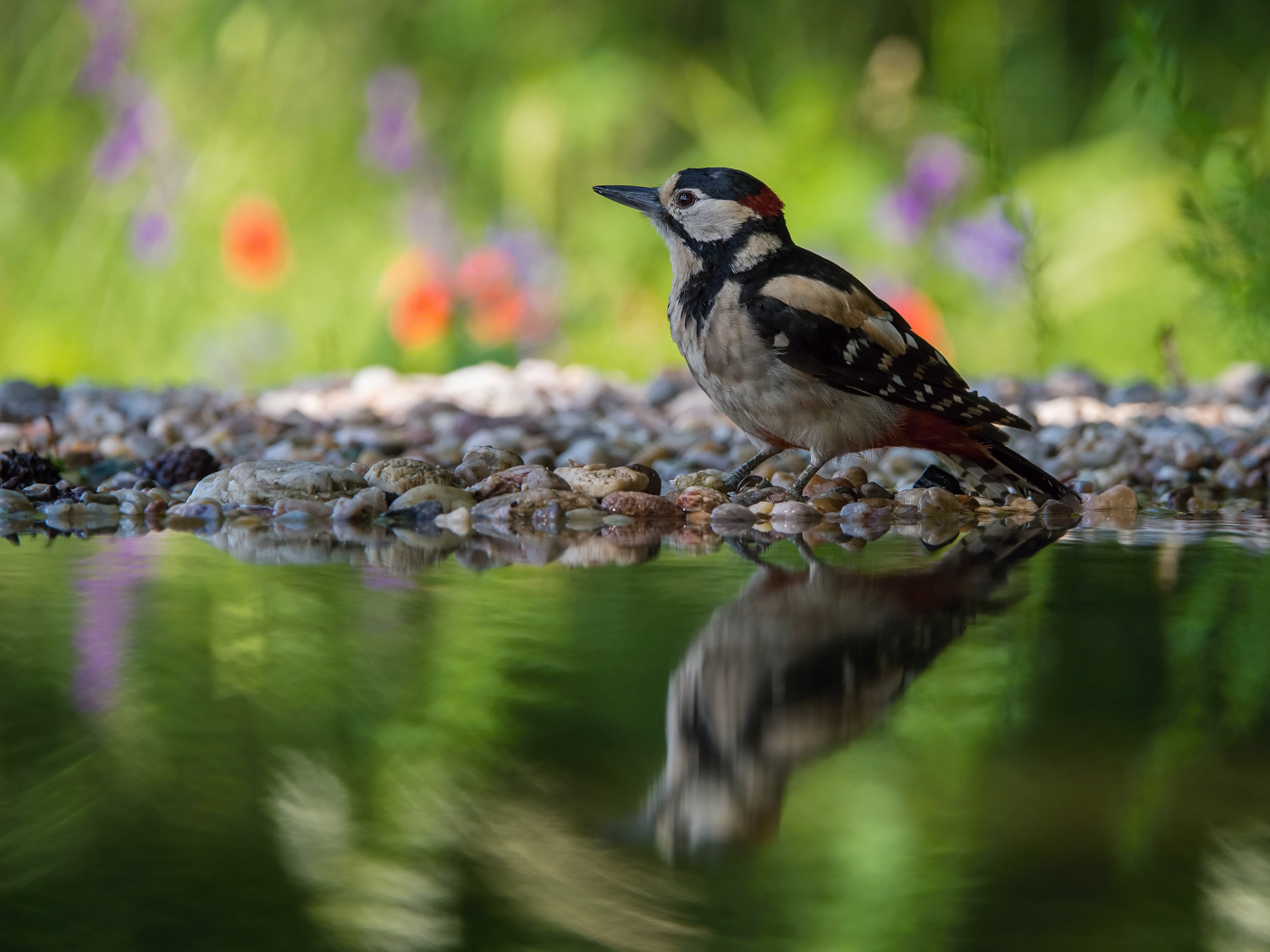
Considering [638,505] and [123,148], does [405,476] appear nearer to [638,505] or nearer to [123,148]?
[638,505]

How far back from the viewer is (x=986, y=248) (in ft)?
20.6

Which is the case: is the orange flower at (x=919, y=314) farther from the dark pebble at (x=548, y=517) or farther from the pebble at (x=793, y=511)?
the dark pebble at (x=548, y=517)

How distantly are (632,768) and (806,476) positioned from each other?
204 centimetres

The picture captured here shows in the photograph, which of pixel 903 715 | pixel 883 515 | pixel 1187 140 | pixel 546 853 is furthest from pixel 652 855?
pixel 1187 140

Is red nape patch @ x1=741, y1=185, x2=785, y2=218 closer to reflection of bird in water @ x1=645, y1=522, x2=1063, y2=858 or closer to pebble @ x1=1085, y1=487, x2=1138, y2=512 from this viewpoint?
pebble @ x1=1085, y1=487, x2=1138, y2=512

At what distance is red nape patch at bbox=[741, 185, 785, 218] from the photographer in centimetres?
324

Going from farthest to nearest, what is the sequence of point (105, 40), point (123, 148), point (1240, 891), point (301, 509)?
point (105, 40) → point (123, 148) → point (301, 509) → point (1240, 891)

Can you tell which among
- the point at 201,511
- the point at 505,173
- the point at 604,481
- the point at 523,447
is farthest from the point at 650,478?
the point at 505,173

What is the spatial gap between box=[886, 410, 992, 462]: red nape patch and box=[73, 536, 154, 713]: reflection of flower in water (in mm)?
1506

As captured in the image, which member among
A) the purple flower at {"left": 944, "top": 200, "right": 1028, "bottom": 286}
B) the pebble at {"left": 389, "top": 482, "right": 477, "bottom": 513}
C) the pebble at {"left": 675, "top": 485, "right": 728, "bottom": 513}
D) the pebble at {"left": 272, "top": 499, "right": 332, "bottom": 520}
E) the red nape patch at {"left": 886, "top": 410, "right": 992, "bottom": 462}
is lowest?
the pebble at {"left": 272, "top": 499, "right": 332, "bottom": 520}

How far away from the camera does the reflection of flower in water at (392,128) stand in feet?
21.9

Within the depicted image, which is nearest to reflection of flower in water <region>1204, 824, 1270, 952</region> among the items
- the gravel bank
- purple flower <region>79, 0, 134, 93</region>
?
the gravel bank

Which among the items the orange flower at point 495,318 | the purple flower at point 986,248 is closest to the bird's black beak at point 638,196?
the orange flower at point 495,318

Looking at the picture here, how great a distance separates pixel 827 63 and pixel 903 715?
20.4ft
